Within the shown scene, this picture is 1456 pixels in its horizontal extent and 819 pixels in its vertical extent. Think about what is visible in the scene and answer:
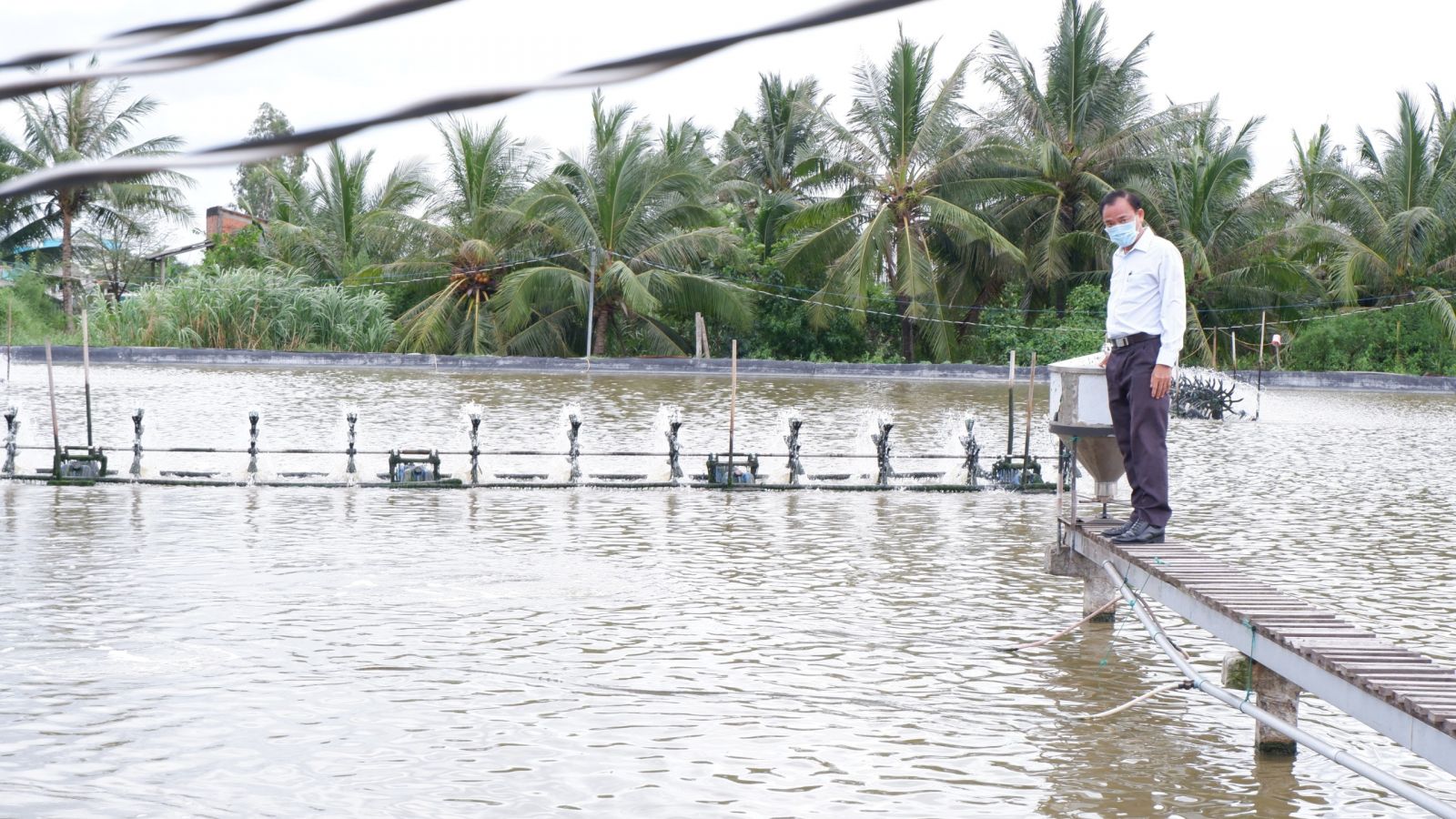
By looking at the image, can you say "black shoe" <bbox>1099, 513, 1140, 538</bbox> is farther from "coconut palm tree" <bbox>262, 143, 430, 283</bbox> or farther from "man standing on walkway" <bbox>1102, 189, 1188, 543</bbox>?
"coconut palm tree" <bbox>262, 143, 430, 283</bbox>

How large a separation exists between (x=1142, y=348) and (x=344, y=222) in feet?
113

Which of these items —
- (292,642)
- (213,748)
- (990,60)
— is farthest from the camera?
(990,60)

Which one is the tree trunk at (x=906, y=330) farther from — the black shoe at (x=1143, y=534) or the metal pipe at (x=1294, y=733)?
the black shoe at (x=1143, y=534)

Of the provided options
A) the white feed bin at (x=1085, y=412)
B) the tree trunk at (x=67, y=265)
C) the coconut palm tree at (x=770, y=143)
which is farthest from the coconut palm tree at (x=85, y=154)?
the white feed bin at (x=1085, y=412)

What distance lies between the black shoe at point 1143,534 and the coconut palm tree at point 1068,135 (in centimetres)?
2746

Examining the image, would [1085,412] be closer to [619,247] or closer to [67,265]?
[619,247]

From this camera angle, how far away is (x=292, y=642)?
768 cm

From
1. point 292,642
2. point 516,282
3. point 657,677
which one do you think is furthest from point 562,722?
point 516,282

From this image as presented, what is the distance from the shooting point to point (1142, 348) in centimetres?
707

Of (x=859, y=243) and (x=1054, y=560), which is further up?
(x=859, y=243)

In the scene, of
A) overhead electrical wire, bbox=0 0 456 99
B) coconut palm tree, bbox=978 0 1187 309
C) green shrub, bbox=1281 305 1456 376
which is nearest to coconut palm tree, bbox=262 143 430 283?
coconut palm tree, bbox=978 0 1187 309

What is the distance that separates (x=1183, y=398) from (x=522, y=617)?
62.0 feet

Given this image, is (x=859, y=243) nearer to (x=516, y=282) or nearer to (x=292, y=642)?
(x=516, y=282)

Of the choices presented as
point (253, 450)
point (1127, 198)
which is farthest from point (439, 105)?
point (253, 450)
